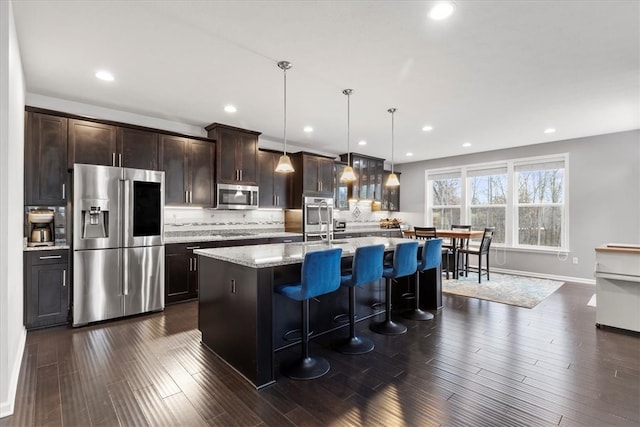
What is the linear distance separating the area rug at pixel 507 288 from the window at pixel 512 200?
1007 mm

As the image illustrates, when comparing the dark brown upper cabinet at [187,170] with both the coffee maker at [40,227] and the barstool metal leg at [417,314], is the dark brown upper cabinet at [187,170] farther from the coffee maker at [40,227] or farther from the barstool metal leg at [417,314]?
the barstool metal leg at [417,314]

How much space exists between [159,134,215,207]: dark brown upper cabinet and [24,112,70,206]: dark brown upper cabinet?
3.72ft

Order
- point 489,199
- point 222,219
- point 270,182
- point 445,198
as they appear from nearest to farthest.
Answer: point 222,219, point 270,182, point 489,199, point 445,198

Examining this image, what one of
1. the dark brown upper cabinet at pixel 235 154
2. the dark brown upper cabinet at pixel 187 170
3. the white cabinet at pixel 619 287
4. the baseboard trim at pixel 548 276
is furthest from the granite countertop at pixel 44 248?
the baseboard trim at pixel 548 276

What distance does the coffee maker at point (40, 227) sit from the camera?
11.8 ft

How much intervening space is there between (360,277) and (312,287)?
25.2 inches

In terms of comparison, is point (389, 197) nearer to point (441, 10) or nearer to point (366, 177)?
point (366, 177)

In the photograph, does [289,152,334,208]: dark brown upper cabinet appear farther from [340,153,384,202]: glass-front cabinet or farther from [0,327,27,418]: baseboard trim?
[0,327,27,418]: baseboard trim

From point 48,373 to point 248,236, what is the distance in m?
3.03

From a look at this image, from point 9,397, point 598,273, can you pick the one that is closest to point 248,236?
point 9,397

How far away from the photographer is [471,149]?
6.85m

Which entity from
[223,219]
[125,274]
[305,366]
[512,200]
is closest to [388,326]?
[305,366]

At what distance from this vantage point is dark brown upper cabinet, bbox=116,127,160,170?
416cm

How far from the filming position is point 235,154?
523cm
